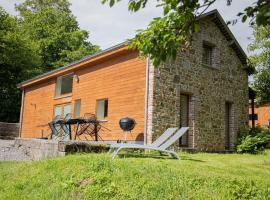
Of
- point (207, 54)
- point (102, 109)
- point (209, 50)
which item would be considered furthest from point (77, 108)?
point (209, 50)

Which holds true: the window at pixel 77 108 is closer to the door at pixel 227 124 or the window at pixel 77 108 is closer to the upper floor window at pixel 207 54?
the upper floor window at pixel 207 54

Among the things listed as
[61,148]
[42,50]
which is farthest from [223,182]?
[42,50]

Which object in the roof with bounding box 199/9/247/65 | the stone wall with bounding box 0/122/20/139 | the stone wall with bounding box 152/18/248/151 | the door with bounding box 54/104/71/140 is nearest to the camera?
the stone wall with bounding box 152/18/248/151

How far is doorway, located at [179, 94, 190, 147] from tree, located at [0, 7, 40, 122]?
18247mm

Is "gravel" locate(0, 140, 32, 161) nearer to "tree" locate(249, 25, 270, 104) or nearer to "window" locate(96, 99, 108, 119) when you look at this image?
"window" locate(96, 99, 108, 119)

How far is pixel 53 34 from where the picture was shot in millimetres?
40375

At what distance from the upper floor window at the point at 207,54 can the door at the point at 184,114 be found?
2467 mm

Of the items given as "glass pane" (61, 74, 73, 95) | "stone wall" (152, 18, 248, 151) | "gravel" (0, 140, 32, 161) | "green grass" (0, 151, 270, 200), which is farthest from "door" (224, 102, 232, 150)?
"green grass" (0, 151, 270, 200)

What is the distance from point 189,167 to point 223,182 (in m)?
1.25

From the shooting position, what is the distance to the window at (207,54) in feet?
53.4

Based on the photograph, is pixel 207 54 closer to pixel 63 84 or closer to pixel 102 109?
pixel 102 109

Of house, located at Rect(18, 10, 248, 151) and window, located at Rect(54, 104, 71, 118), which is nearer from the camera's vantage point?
house, located at Rect(18, 10, 248, 151)

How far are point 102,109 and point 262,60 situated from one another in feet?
46.3

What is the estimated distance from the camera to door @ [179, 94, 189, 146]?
1450cm
